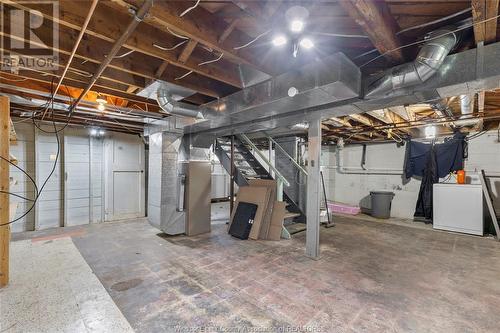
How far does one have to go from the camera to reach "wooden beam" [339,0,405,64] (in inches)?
57.7

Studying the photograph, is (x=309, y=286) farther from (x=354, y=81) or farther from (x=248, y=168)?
(x=248, y=168)

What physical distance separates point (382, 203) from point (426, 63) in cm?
511

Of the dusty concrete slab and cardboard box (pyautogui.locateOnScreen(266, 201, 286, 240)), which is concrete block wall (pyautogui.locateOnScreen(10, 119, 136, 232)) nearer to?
the dusty concrete slab

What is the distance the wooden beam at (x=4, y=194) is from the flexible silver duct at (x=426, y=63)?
3930mm

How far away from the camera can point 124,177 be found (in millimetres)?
5824

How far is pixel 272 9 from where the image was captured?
1.60 meters

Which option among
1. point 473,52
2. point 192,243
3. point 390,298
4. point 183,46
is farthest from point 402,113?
point 192,243

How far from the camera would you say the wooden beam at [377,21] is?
4.81ft

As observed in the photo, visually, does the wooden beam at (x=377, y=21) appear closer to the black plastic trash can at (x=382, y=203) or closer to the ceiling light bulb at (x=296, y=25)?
the ceiling light bulb at (x=296, y=25)

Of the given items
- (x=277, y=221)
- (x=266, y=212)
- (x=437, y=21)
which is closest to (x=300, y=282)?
(x=277, y=221)

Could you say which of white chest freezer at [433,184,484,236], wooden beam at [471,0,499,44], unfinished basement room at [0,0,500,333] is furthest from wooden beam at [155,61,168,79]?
white chest freezer at [433,184,484,236]

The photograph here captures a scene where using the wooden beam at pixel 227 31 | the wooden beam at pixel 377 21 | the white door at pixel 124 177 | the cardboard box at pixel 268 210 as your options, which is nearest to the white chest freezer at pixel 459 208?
the cardboard box at pixel 268 210

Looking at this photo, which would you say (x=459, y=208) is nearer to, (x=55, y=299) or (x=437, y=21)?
(x=437, y=21)

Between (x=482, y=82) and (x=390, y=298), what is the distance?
2.10 metres
